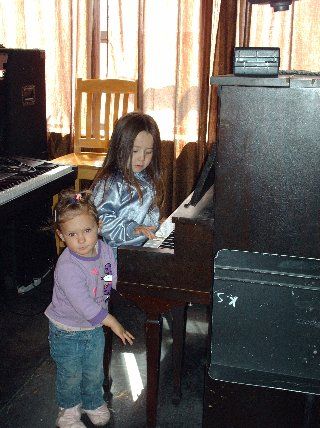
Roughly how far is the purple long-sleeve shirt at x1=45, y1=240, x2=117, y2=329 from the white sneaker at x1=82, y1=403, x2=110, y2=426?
1.31 ft

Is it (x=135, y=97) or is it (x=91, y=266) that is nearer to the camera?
(x=91, y=266)

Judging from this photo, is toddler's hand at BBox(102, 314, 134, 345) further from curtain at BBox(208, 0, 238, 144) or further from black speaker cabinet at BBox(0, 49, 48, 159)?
curtain at BBox(208, 0, 238, 144)

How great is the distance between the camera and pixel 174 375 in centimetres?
217

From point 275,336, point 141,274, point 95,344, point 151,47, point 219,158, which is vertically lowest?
point 95,344

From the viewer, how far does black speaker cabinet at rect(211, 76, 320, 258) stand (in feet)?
4.67

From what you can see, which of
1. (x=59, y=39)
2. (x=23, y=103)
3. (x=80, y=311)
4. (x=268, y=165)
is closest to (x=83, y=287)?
(x=80, y=311)

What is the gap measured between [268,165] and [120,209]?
2.46 ft

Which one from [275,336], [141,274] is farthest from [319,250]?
[141,274]

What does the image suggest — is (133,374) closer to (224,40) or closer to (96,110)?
(96,110)

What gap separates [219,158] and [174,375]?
106cm

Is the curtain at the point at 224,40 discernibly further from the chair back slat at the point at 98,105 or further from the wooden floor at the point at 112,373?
the wooden floor at the point at 112,373

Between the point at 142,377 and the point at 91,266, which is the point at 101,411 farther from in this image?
the point at 91,266

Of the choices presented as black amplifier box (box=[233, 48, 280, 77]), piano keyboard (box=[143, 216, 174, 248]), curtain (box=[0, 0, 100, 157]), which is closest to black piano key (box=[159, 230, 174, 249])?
piano keyboard (box=[143, 216, 174, 248])

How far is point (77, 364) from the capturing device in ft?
6.41
